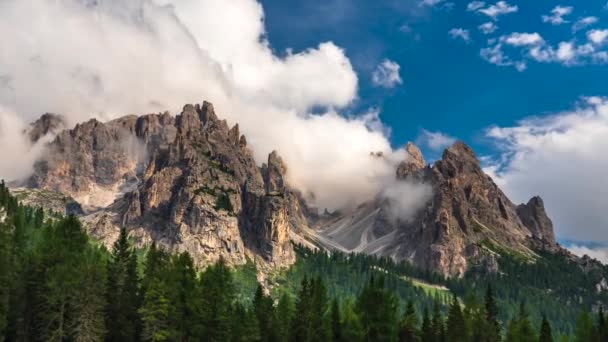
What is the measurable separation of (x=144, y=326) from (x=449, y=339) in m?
55.9

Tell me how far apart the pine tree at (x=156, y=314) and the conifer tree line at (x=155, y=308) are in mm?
129

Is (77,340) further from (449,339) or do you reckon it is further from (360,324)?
(449,339)

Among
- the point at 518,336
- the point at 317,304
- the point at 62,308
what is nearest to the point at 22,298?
the point at 62,308

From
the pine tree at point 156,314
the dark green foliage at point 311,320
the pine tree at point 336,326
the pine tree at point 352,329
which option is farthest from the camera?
the pine tree at point 336,326

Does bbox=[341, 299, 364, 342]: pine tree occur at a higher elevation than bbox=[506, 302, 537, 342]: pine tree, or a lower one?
lower

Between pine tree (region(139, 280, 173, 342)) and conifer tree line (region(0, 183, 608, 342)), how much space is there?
13cm

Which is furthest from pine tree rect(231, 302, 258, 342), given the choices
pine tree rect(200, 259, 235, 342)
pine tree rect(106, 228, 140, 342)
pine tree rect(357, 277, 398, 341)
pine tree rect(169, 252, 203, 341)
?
pine tree rect(357, 277, 398, 341)

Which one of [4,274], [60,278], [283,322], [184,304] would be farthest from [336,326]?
[4,274]

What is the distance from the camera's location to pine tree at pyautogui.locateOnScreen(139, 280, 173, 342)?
84.2 m

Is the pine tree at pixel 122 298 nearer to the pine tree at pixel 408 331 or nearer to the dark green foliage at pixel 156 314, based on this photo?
the dark green foliage at pixel 156 314

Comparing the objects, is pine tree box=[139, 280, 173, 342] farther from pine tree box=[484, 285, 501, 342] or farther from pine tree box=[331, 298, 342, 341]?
pine tree box=[484, 285, 501, 342]

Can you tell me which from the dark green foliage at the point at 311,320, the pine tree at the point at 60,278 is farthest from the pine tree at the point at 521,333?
the pine tree at the point at 60,278

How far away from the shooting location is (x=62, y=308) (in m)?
77.1

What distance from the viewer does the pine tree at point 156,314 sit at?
84.2 m
